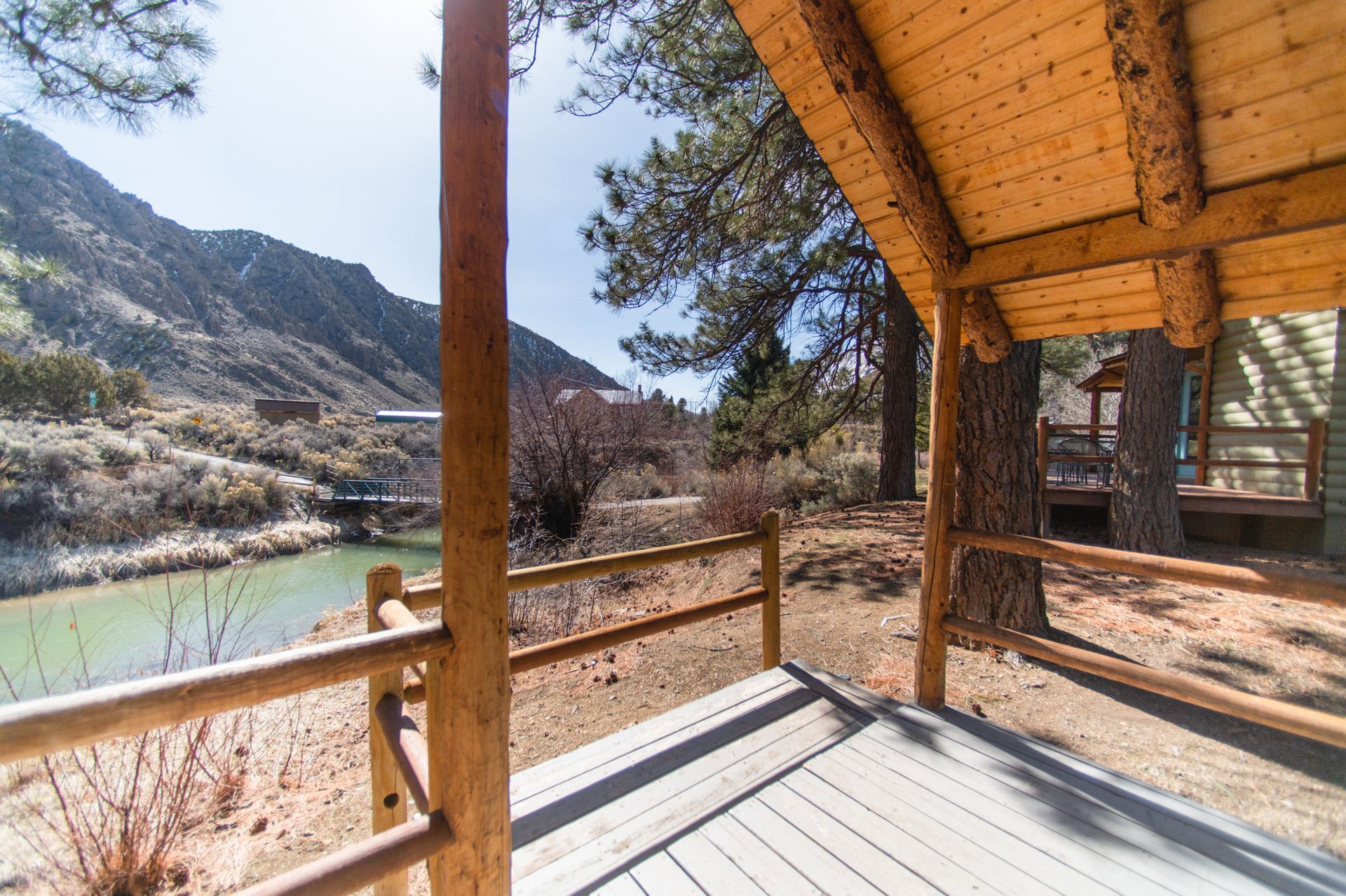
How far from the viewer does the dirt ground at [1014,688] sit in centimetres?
240

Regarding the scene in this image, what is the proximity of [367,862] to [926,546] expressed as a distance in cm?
239

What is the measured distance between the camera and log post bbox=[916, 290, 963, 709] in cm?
245

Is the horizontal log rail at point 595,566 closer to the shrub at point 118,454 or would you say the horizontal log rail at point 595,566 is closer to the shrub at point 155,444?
the shrub at point 155,444

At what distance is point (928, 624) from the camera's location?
98.8 inches

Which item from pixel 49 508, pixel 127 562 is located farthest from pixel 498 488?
pixel 49 508

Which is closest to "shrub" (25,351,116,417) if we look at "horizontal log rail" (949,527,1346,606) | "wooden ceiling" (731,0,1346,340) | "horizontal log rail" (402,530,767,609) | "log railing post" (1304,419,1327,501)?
"horizontal log rail" (402,530,767,609)

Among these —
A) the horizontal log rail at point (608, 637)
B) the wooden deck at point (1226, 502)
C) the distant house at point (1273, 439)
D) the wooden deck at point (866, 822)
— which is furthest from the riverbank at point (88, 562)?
the distant house at point (1273, 439)

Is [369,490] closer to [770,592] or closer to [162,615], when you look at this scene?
[162,615]

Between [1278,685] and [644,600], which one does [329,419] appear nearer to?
[644,600]

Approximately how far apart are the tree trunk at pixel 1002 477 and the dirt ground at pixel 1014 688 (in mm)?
376

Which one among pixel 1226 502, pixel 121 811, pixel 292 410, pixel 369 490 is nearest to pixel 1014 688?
pixel 121 811

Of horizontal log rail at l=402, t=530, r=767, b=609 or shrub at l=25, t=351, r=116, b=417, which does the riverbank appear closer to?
horizontal log rail at l=402, t=530, r=767, b=609

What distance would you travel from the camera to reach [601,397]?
1147 cm

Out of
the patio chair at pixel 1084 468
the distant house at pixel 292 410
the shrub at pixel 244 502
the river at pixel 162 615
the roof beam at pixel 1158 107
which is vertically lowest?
the river at pixel 162 615
